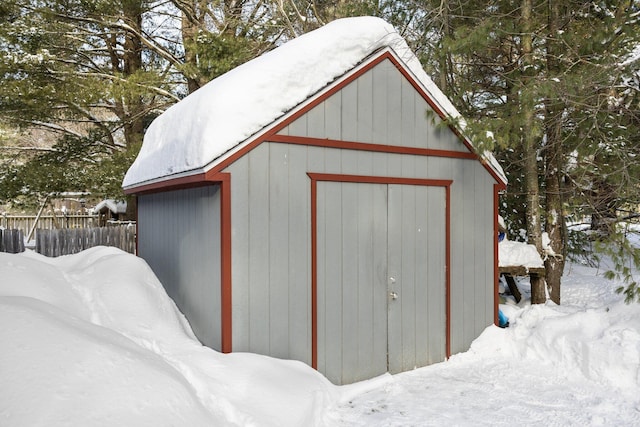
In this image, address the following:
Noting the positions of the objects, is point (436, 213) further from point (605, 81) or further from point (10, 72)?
point (10, 72)

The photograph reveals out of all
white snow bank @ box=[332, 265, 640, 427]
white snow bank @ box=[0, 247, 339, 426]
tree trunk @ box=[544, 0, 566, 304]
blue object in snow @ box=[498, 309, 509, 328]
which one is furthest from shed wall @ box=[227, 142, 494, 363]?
tree trunk @ box=[544, 0, 566, 304]

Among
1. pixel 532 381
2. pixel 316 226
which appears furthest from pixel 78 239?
pixel 532 381

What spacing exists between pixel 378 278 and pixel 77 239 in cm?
692

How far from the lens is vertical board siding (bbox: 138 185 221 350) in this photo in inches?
192

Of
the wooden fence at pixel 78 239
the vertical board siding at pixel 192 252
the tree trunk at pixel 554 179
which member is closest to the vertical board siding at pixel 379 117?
the vertical board siding at pixel 192 252

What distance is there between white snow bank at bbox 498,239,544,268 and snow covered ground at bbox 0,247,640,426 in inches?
27.6

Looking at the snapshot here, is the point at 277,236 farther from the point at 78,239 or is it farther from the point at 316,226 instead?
the point at 78,239

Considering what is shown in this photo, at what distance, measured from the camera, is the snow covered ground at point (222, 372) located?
3.06m

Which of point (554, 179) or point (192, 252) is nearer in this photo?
point (192, 252)

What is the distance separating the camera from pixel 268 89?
16.2 ft

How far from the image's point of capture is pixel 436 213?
636 centimetres

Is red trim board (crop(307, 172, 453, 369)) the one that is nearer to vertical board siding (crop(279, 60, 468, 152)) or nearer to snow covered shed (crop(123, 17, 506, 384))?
snow covered shed (crop(123, 17, 506, 384))

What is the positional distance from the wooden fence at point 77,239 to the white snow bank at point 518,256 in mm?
7459

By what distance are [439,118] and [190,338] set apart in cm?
407
